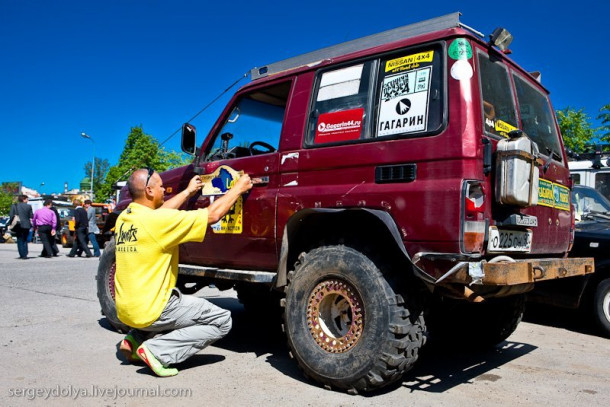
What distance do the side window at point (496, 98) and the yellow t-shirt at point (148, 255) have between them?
7.08 ft

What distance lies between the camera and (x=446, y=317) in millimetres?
4922

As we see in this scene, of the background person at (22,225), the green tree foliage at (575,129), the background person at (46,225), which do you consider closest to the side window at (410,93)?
the background person at (46,225)

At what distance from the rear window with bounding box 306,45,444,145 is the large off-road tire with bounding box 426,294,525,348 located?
164cm

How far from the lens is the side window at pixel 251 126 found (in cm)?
465

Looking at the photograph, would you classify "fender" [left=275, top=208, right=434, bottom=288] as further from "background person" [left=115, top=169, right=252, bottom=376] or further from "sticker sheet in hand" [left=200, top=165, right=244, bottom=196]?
"sticker sheet in hand" [left=200, top=165, right=244, bottom=196]

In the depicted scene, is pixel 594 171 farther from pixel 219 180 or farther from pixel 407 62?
pixel 219 180

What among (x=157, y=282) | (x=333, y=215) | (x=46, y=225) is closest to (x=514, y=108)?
(x=333, y=215)

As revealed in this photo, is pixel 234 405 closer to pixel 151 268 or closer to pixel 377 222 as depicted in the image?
pixel 151 268

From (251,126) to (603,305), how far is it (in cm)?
436

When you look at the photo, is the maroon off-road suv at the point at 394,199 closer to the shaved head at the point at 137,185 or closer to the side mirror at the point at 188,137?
the side mirror at the point at 188,137

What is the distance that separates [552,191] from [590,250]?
2.27m

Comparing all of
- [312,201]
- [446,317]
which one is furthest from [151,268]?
[446,317]

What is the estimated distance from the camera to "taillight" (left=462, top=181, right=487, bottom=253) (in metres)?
3.13

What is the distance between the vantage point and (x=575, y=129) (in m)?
21.5
